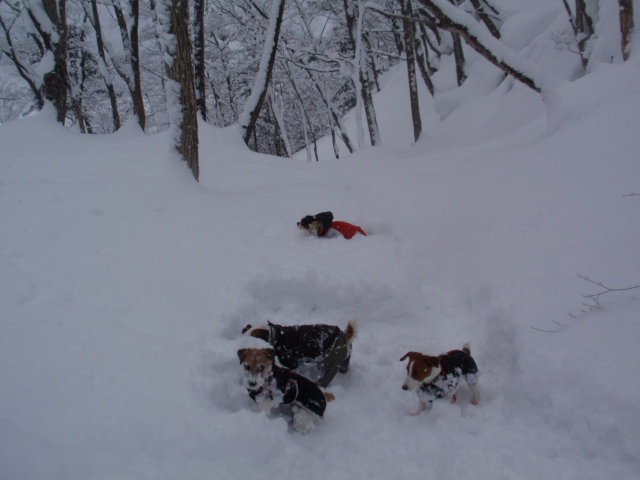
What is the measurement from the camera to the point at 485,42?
21.8 ft

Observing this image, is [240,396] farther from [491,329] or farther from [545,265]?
[545,265]

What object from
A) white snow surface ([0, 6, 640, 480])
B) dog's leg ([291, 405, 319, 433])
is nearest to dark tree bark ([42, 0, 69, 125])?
white snow surface ([0, 6, 640, 480])

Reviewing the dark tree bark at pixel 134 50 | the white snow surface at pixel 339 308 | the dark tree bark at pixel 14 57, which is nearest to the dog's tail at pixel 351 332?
the white snow surface at pixel 339 308

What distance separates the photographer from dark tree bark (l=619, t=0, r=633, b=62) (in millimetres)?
6582

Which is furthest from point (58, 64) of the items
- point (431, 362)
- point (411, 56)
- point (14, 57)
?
point (431, 362)

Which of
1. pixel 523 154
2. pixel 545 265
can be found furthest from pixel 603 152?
pixel 545 265

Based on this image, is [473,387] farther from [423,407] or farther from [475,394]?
[423,407]

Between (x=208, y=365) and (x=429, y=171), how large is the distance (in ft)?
21.2

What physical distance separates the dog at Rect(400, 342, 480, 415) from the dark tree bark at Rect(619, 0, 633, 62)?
793cm

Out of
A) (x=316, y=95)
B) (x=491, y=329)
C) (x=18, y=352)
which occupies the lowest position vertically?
(x=491, y=329)

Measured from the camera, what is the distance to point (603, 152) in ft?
15.3

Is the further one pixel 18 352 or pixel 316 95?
pixel 316 95

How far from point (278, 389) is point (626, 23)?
9.33 meters

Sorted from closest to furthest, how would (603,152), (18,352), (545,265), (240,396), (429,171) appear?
(18,352) → (240,396) → (545,265) → (603,152) → (429,171)
